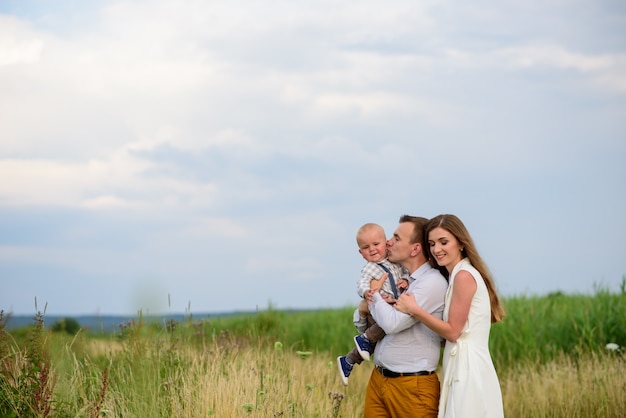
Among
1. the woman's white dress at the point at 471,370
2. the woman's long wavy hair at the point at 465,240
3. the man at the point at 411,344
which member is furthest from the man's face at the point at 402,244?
the woman's white dress at the point at 471,370

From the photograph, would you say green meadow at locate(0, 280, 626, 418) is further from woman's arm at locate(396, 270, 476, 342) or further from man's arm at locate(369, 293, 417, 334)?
woman's arm at locate(396, 270, 476, 342)

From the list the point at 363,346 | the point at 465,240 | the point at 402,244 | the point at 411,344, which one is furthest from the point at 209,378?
the point at 465,240

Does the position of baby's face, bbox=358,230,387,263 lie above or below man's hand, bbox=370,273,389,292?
above

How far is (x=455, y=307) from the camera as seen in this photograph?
Result: 486 centimetres

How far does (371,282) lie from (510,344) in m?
8.96

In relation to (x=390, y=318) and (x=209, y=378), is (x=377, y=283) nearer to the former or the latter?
(x=390, y=318)

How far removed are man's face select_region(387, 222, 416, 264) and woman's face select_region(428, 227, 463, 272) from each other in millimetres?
194

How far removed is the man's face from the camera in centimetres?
519

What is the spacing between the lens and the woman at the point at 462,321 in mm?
4867

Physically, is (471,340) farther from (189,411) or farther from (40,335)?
(40,335)

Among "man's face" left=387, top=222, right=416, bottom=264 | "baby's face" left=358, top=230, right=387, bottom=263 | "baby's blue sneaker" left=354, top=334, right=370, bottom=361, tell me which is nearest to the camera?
"man's face" left=387, top=222, right=416, bottom=264

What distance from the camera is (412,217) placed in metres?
5.31

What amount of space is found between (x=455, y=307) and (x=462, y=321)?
0.34 ft

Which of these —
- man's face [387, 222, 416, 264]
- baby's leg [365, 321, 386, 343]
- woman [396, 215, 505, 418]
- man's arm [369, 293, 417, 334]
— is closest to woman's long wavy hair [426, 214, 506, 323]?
woman [396, 215, 505, 418]
